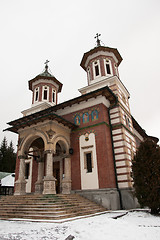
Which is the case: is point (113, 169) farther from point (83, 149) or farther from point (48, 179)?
point (48, 179)

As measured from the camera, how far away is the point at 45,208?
9.23 meters

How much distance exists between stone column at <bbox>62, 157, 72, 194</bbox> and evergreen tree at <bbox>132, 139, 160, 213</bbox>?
551 cm

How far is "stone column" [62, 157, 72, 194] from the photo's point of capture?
13.9 metres

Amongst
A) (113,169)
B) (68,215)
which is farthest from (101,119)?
(68,215)

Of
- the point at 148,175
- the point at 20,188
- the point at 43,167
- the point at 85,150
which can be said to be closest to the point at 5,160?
the point at 43,167

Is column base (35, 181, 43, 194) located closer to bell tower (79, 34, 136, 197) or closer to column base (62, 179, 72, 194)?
column base (62, 179, 72, 194)

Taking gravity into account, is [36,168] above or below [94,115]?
below

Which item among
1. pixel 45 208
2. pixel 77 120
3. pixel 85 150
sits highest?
pixel 77 120

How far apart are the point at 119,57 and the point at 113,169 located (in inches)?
544

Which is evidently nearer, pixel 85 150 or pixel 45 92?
pixel 85 150

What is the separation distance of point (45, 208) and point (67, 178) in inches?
203

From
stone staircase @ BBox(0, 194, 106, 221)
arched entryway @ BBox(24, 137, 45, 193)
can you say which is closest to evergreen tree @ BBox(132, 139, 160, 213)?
stone staircase @ BBox(0, 194, 106, 221)

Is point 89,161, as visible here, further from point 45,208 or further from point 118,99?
point 118,99

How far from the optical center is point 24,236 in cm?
557
